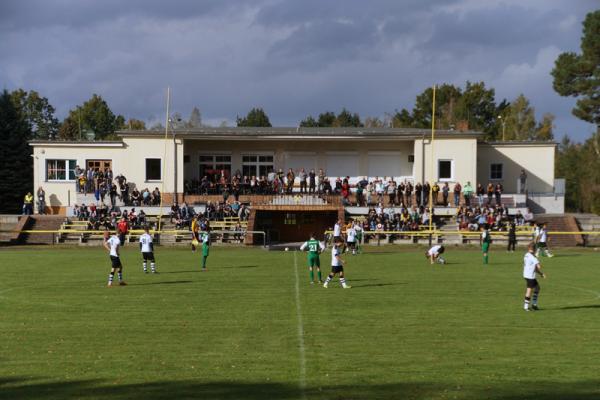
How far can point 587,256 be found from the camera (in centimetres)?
3978

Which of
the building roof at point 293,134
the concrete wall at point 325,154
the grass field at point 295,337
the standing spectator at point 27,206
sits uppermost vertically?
the building roof at point 293,134

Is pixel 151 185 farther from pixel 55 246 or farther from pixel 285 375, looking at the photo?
pixel 285 375

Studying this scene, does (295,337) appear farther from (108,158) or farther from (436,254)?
(108,158)

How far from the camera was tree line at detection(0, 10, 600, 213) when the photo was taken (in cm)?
6631

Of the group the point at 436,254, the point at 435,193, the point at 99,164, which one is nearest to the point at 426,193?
the point at 435,193

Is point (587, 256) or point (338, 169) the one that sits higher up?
point (338, 169)

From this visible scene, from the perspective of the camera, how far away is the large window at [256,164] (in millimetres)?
59562

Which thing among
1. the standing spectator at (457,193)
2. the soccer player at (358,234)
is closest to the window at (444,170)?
the standing spectator at (457,193)

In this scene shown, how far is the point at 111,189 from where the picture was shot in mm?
53000

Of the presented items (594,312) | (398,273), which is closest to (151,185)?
(398,273)

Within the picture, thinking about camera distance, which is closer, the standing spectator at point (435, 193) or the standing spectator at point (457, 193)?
the standing spectator at point (435, 193)

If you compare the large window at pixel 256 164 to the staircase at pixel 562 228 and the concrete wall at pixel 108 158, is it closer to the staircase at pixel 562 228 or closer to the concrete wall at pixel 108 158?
the concrete wall at pixel 108 158

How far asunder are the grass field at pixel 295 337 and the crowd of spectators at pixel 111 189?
75.9 ft

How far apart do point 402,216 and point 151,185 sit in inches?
731
